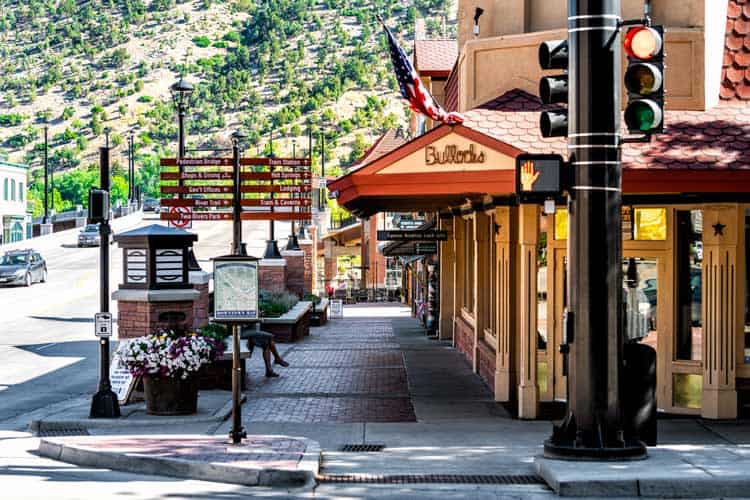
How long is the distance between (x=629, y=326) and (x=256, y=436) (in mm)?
5479

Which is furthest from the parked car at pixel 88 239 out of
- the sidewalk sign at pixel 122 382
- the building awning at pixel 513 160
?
the building awning at pixel 513 160

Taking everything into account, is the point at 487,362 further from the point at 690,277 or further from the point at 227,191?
the point at 227,191

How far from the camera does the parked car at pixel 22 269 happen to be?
47.8 m

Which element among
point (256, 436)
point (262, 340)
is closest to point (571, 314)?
point (256, 436)

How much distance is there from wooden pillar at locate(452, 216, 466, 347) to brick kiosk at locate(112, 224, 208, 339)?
1058cm

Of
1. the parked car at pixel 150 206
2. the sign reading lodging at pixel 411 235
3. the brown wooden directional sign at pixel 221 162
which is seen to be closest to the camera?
the brown wooden directional sign at pixel 221 162

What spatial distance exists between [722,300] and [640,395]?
4.00m

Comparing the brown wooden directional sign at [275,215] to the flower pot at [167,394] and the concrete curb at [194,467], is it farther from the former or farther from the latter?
the concrete curb at [194,467]

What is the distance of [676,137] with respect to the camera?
15.1 metres

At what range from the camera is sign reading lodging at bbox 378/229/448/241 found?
25.5 metres

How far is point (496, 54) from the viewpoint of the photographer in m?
17.4

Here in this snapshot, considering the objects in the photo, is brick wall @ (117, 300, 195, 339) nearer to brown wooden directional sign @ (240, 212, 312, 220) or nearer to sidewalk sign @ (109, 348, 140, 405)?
sidewalk sign @ (109, 348, 140, 405)

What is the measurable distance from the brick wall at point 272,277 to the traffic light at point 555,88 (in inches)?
1096

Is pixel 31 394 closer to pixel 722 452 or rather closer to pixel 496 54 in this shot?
pixel 496 54
